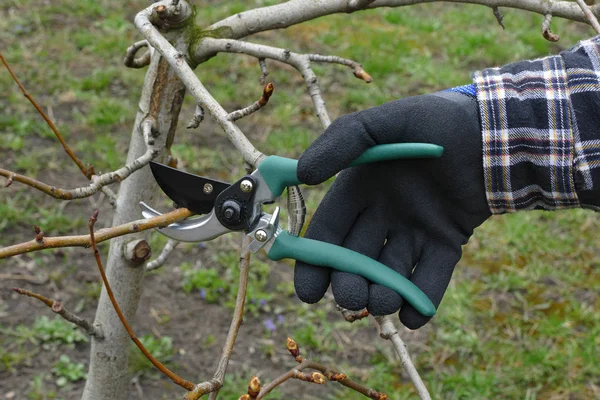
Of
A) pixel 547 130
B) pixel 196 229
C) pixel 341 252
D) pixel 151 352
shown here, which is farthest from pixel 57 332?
pixel 547 130

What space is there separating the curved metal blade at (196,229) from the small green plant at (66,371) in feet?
4.75

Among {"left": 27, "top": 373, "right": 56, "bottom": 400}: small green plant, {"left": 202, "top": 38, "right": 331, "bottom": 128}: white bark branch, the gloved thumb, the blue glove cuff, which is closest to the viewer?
the gloved thumb

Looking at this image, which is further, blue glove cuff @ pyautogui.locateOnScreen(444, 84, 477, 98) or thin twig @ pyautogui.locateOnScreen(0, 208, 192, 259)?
blue glove cuff @ pyautogui.locateOnScreen(444, 84, 477, 98)

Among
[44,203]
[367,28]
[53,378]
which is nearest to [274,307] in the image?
[53,378]

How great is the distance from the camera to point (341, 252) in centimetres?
158

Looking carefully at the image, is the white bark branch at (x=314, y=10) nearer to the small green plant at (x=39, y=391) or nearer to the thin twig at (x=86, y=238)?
the thin twig at (x=86, y=238)

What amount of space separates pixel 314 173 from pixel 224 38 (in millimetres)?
713

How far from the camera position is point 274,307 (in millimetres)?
3240

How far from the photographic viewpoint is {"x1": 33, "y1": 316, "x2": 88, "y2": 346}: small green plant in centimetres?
292

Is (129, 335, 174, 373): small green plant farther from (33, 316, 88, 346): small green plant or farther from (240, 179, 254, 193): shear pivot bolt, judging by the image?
(240, 179, 254, 193): shear pivot bolt

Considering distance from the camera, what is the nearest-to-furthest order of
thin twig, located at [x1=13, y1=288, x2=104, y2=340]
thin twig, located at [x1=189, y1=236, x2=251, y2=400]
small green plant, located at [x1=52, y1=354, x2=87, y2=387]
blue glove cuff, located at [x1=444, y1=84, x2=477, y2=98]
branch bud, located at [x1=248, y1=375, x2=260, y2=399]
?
branch bud, located at [x1=248, y1=375, x2=260, y2=399]
thin twig, located at [x1=189, y1=236, x2=251, y2=400]
thin twig, located at [x1=13, y1=288, x2=104, y2=340]
blue glove cuff, located at [x1=444, y1=84, x2=477, y2=98]
small green plant, located at [x1=52, y1=354, x2=87, y2=387]

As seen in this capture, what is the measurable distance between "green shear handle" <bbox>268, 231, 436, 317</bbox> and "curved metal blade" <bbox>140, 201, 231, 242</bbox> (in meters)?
0.16

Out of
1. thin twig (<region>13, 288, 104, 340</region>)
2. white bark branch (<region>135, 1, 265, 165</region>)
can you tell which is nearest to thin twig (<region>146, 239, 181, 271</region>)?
thin twig (<region>13, 288, 104, 340</region>)

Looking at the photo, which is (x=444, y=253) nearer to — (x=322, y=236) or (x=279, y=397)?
(x=322, y=236)
